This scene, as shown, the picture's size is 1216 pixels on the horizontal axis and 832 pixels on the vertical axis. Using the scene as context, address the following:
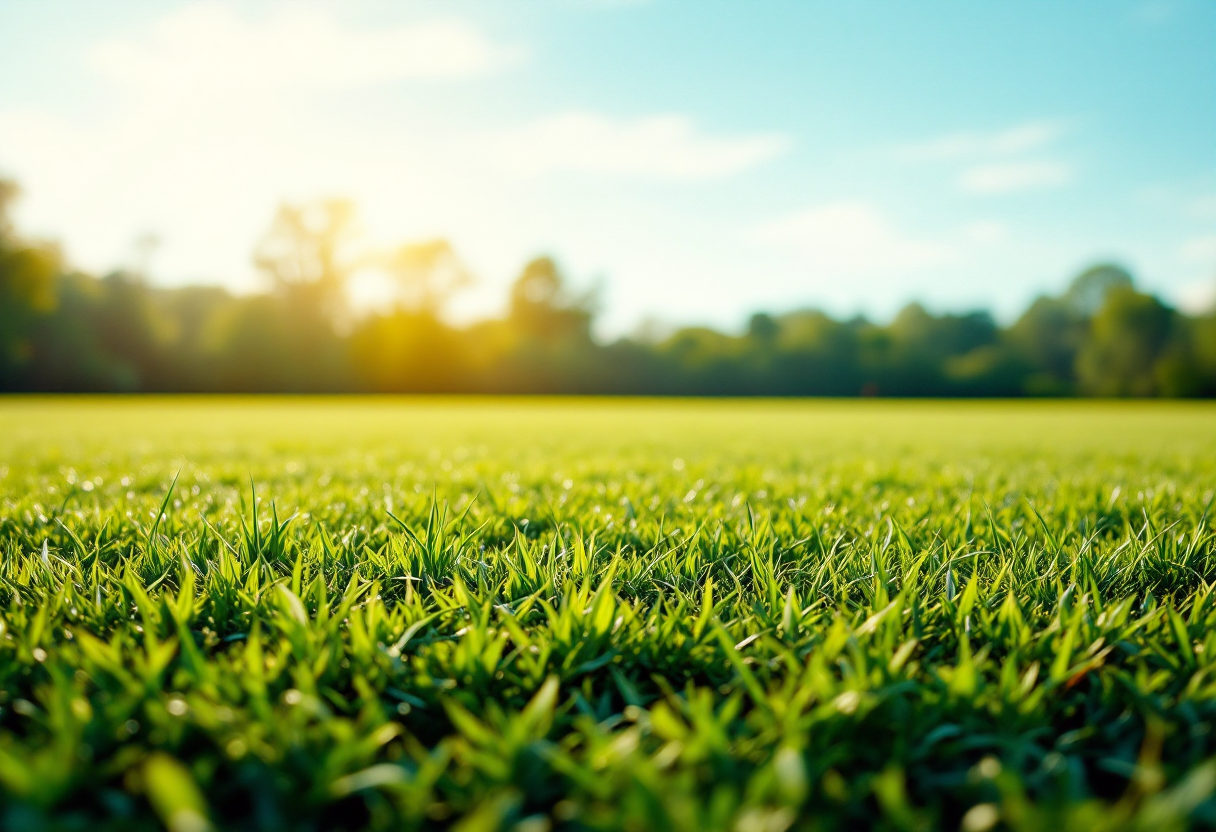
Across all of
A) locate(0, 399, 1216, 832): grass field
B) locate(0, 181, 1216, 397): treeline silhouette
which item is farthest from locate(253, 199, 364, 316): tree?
locate(0, 399, 1216, 832): grass field

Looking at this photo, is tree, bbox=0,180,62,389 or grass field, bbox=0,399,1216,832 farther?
tree, bbox=0,180,62,389

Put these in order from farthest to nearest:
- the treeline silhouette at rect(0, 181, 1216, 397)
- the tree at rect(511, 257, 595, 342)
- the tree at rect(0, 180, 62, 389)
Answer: the tree at rect(511, 257, 595, 342) → the treeline silhouette at rect(0, 181, 1216, 397) → the tree at rect(0, 180, 62, 389)

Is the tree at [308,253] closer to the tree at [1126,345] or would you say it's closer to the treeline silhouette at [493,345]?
the treeline silhouette at [493,345]

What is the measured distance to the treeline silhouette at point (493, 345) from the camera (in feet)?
130

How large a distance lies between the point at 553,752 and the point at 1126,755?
860 mm

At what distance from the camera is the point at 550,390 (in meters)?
43.7

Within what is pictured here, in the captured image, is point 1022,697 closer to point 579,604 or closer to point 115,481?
point 579,604

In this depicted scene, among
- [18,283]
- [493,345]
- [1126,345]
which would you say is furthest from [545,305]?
[1126,345]

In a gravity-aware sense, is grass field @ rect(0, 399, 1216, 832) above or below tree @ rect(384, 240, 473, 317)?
below

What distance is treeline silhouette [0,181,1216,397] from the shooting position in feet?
130

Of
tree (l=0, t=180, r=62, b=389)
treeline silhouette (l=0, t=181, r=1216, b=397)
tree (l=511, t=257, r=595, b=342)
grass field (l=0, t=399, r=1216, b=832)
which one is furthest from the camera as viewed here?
tree (l=511, t=257, r=595, b=342)

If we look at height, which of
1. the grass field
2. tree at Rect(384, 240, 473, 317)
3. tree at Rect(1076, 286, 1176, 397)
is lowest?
the grass field

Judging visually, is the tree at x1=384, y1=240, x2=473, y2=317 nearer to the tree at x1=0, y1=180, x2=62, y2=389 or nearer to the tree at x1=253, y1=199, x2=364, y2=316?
the tree at x1=253, y1=199, x2=364, y2=316

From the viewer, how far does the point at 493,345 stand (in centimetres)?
4553
